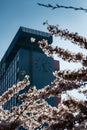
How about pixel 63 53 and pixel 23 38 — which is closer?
pixel 63 53

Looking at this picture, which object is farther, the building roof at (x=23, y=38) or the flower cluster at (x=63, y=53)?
the building roof at (x=23, y=38)

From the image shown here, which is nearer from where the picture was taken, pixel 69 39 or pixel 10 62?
pixel 69 39

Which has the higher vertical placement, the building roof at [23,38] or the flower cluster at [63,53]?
the flower cluster at [63,53]

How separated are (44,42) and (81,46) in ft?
4.03

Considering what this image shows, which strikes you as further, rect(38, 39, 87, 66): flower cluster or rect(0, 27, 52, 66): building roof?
rect(0, 27, 52, 66): building roof

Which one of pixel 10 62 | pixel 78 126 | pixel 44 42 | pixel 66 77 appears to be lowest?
pixel 10 62

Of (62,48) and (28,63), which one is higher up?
(62,48)

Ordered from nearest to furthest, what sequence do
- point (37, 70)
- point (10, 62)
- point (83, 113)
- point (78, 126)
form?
point (78, 126) < point (83, 113) < point (37, 70) < point (10, 62)

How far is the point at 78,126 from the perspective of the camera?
442 inches

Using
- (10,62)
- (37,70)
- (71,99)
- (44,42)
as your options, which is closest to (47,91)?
(71,99)

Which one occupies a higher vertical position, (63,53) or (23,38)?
(63,53)

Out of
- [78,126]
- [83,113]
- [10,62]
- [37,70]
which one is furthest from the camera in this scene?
[10,62]

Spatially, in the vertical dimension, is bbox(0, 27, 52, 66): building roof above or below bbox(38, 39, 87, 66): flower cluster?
below

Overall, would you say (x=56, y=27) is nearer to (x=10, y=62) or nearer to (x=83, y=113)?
(x=83, y=113)
